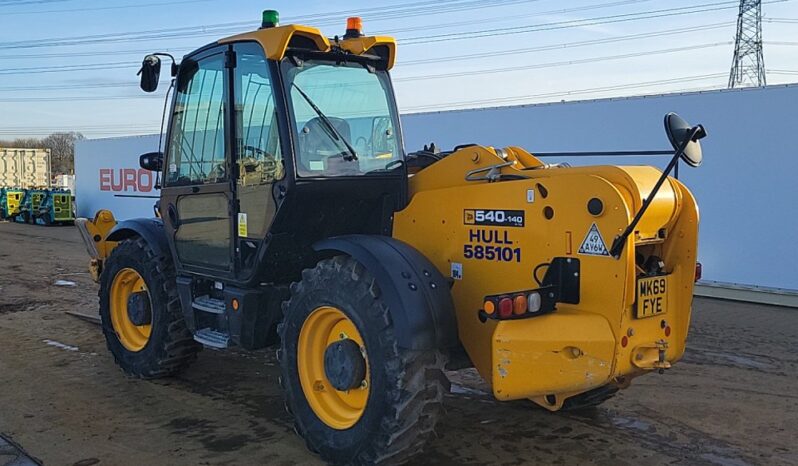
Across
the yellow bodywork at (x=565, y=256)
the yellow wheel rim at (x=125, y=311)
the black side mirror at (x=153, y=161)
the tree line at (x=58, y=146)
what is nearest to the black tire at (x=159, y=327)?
the yellow wheel rim at (x=125, y=311)

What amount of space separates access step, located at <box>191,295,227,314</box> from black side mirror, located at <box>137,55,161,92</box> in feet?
4.99

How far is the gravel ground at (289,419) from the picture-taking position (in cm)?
416

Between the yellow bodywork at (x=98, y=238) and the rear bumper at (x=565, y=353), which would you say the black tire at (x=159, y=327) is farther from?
the rear bumper at (x=565, y=353)

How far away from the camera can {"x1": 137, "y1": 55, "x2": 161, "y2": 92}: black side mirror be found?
5.03 metres

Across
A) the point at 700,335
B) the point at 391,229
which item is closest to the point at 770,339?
the point at 700,335

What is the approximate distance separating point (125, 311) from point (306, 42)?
294 centimetres

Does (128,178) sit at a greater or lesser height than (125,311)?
greater

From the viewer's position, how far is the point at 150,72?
507 cm

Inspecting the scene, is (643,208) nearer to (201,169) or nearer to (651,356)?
(651,356)

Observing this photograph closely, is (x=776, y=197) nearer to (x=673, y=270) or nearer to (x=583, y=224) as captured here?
(x=673, y=270)

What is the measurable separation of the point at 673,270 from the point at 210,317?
3053 millimetres

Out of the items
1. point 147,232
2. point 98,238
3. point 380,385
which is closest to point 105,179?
point 98,238

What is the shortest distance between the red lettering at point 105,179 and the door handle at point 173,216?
57.8 feet

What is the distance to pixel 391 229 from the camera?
14.8 ft
